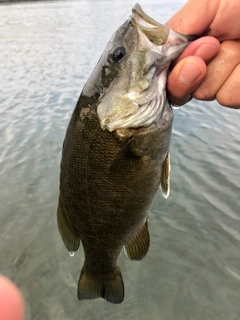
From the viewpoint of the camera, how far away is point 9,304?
3.43 feet

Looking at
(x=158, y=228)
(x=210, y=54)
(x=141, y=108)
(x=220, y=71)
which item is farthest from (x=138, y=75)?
(x=158, y=228)

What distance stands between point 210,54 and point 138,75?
1.36ft

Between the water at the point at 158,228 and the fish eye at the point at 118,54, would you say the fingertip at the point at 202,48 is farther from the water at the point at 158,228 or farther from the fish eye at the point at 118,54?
the water at the point at 158,228

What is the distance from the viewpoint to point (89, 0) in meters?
49.4

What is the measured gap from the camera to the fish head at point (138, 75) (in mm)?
1786

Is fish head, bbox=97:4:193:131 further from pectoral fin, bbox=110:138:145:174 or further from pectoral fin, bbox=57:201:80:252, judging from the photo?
pectoral fin, bbox=57:201:80:252

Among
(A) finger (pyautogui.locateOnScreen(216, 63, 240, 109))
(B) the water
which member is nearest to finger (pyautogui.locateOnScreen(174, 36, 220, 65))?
(A) finger (pyautogui.locateOnScreen(216, 63, 240, 109))

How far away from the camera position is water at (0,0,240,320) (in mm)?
3904

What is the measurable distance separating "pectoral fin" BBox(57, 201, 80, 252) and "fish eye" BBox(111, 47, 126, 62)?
3.38 ft

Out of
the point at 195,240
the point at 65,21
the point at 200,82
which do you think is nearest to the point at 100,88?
the point at 200,82

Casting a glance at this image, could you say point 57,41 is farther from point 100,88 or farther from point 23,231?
point 100,88

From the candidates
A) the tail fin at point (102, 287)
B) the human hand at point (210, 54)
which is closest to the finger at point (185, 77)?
the human hand at point (210, 54)

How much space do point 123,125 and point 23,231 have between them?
3713mm

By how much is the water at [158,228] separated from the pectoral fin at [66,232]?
1980 millimetres
